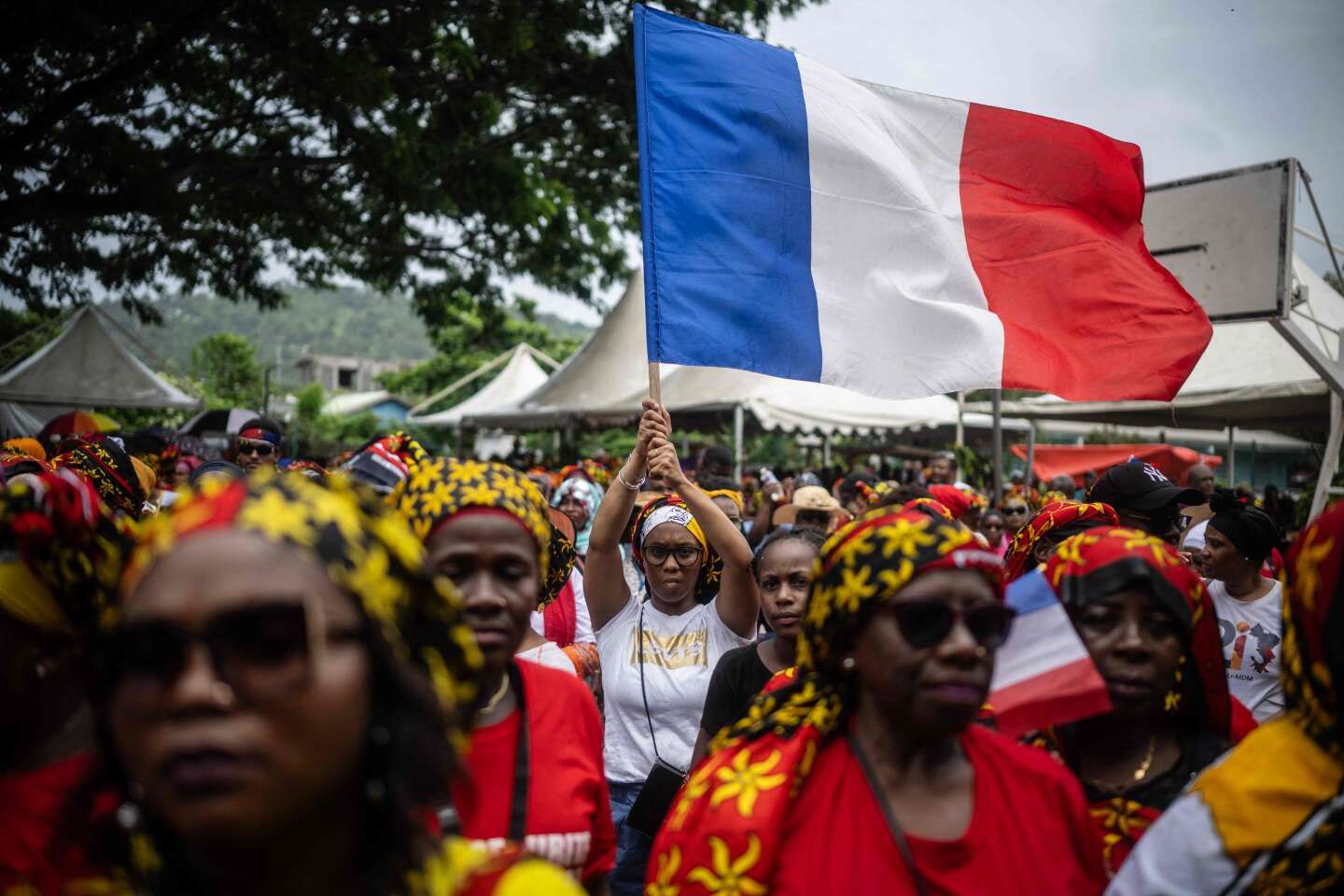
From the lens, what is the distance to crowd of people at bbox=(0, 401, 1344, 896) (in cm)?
122

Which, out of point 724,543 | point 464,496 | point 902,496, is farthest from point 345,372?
point 464,496

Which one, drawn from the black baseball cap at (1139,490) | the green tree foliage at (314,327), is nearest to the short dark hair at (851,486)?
the black baseball cap at (1139,490)

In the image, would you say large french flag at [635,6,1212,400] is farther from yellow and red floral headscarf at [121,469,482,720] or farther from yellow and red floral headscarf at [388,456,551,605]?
yellow and red floral headscarf at [121,469,482,720]

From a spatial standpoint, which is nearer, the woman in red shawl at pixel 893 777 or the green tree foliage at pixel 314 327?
the woman in red shawl at pixel 893 777

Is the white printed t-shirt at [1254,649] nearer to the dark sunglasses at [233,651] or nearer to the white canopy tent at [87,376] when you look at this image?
the dark sunglasses at [233,651]

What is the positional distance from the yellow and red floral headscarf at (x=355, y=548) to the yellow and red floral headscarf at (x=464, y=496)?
0.79 metres

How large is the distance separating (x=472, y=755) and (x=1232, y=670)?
134 inches

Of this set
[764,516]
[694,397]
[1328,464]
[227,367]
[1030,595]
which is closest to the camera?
[1030,595]

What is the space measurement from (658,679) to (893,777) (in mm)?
1894

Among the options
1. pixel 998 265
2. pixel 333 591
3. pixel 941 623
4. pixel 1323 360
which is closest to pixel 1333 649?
pixel 941 623

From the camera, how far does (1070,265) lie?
17.1 feet

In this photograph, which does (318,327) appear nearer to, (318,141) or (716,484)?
(318,141)

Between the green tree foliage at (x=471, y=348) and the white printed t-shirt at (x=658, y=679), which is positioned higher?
the green tree foliage at (x=471, y=348)

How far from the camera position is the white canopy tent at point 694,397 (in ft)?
45.6
